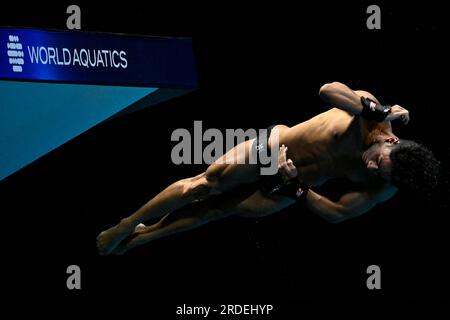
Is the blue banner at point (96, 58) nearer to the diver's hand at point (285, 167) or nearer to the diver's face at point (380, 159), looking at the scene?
the diver's hand at point (285, 167)

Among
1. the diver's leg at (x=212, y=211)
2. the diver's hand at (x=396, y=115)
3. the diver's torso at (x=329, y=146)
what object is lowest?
the diver's leg at (x=212, y=211)

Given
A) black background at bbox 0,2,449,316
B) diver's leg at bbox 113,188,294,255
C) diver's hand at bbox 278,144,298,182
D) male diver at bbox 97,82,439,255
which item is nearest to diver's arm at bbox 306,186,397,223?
male diver at bbox 97,82,439,255

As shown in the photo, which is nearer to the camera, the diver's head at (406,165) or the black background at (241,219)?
the diver's head at (406,165)

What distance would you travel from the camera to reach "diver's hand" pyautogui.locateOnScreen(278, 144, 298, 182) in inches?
165

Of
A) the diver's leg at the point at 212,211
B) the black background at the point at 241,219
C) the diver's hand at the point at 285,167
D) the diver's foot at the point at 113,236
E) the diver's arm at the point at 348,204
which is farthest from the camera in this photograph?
the black background at the point at 241,219

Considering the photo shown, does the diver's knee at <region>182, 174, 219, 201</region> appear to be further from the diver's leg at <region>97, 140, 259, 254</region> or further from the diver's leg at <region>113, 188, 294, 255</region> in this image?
the diver's leg at <region>113, 188, 294, 255</region>

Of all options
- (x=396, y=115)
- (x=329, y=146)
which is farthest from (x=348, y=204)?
(x=396, y=115)

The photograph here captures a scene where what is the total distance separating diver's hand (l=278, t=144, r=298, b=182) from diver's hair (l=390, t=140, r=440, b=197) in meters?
0.47

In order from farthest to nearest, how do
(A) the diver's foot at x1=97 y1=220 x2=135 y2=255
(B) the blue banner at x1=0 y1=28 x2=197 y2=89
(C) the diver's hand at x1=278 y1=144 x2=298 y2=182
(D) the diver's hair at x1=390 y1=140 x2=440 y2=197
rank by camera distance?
(A) the diver's foot at x1=97 y1=220 x2=135 y2=255, (B) the blue banner at x1=0 y1=28 x2=197 y2=89, (C) the diver's hand at x1=278 y1=144 x2=298 y2=182, (D) the diver's hair at x1=390 y1=140 x2=440 y2=197

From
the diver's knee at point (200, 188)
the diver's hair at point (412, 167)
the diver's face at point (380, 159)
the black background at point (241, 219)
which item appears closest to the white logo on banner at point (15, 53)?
the black background at point (241, 219)

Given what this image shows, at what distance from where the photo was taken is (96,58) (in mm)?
4605

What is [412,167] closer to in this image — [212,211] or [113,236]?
[212,211]

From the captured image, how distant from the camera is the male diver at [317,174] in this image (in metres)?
4.01

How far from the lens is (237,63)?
5578 mm
